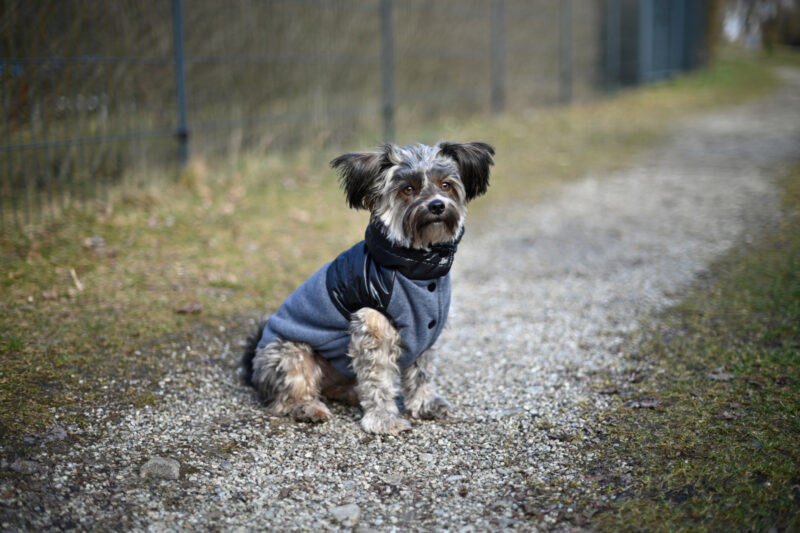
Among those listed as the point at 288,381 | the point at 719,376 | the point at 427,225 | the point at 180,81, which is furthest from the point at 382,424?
the point at 180,81

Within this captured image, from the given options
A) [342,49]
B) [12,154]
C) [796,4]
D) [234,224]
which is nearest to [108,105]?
[12,154]

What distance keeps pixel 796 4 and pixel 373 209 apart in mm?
41225

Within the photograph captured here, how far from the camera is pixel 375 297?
372cm

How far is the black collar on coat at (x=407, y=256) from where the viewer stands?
3.71m

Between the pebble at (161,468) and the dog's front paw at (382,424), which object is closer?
the pebble at (161,468)

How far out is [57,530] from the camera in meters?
2.84

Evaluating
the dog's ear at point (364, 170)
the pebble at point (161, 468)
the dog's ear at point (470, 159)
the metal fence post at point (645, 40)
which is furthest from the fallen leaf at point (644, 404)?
the metal fence post at point (645, 40)

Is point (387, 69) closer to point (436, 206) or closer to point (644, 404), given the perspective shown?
point (436, 206)

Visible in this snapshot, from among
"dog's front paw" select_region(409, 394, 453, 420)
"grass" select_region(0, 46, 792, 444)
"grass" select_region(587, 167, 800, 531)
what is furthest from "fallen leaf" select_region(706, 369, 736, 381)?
"grass" select_region(0, 46, 792, 444)

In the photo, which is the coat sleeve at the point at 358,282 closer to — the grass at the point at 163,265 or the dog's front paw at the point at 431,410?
the dog's front paw at the point at 431,410

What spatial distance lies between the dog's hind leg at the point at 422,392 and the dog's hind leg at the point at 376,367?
0.43 ft

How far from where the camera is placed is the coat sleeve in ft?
12.2

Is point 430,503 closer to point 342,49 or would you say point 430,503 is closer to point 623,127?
point 342,49

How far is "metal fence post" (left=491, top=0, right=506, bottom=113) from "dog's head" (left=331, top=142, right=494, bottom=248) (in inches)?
429
